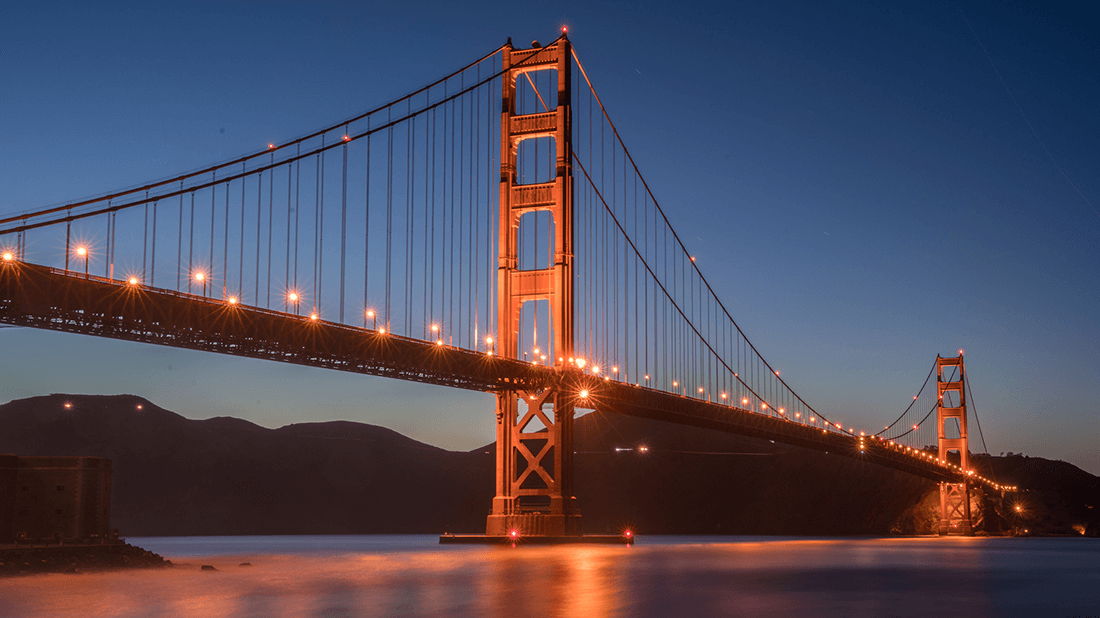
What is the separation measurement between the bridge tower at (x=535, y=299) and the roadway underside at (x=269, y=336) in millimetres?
1945

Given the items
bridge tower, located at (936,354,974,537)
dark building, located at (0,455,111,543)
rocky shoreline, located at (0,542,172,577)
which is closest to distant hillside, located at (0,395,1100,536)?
bridge tower, located at (936,354,974,537)

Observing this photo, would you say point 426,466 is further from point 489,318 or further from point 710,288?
point 489,318

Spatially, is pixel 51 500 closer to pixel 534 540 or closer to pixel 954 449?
pixel 534 540

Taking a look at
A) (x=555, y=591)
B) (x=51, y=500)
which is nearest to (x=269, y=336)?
(x=51, y=500)

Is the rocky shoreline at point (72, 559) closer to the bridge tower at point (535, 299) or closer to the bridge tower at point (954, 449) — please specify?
the bridge tower at point (535, 299)

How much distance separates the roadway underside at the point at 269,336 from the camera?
119 feet

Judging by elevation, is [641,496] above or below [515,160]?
below

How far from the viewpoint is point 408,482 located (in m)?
174

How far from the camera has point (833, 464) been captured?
16375cm

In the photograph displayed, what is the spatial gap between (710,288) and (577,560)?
149 ft

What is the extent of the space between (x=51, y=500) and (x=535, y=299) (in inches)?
1159

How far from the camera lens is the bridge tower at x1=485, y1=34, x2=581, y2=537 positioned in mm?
57062

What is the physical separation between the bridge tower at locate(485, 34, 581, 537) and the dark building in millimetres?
22654

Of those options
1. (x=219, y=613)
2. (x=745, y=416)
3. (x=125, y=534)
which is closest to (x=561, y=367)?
(x=745, y=416)
